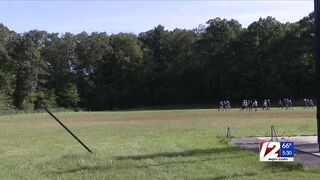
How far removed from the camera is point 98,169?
43.9 feet

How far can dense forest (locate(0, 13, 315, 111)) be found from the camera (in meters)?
103

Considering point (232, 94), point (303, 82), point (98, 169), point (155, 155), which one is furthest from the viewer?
point (232, 94)

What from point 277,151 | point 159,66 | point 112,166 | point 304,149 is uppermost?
point 159,66

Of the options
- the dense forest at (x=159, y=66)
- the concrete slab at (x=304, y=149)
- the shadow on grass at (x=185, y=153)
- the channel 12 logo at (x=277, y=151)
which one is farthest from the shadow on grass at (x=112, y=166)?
the dense forest at (x=159, y=66)

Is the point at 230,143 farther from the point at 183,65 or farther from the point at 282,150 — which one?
the point at 183,65

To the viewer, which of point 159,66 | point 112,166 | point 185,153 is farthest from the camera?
point 159,66

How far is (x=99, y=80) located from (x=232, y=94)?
29566 millimetres

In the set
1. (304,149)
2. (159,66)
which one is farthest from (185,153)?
(159,66)

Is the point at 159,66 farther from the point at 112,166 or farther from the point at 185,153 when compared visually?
the point at 112,166

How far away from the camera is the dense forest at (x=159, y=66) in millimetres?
103125

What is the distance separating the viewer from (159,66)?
119688 mm

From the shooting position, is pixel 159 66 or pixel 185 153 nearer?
pixel 185 153

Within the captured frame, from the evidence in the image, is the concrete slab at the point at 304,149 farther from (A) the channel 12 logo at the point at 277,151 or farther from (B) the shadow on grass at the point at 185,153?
(A) the channel 12 logo at the point at 277,151

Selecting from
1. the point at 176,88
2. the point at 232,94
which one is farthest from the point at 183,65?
the point at 232,94
